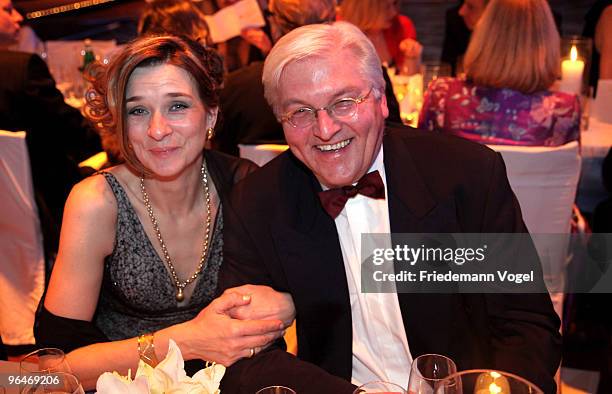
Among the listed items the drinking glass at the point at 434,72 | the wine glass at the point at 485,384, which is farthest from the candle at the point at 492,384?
the drinking glass at the point at 434,72

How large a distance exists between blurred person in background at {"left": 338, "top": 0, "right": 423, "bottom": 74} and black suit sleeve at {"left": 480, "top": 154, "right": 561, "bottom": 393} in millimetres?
2738

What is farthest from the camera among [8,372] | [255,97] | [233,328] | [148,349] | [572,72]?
[572,72]

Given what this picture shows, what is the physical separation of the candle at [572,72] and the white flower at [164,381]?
3114 millimetres

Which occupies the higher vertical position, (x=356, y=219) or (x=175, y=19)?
(x=175, y=19)

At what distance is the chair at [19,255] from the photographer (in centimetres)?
314

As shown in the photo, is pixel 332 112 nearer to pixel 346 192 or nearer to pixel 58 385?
pixel 346 192

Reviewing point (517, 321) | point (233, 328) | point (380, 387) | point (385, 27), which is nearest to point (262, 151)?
point (233, 328)

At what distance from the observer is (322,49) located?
67.6 inches

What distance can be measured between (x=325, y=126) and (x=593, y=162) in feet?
7.04

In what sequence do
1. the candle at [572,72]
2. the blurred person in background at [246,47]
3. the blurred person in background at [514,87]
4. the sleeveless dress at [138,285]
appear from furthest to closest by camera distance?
the blurred person in background at [246,47]
the candle at [572,72]
the blurred person in background at [514,87]
the sleeveless dress at [138,285]

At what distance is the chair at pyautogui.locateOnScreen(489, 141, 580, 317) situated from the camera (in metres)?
2.58

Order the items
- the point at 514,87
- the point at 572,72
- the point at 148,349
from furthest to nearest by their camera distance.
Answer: the point at 572,72 < the point at 514,87 < the point at 148,349

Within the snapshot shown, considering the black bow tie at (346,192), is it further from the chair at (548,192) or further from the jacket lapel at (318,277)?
the chair at (548,192)

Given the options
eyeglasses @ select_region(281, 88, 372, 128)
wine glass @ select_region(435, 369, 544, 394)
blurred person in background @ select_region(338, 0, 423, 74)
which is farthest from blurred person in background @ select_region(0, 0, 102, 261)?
wine glass @ select_region(435, 369, 544, 394)
